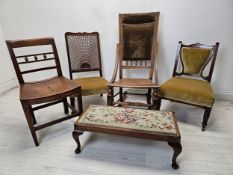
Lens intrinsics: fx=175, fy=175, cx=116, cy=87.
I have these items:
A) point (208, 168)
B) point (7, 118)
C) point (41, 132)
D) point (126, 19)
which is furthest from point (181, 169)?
point (7, 118)

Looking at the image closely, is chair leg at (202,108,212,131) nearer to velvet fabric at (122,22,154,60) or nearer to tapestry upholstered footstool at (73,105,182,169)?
tapestry upholstered footstool at (73,105,182,169)

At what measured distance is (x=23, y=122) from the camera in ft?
6.77

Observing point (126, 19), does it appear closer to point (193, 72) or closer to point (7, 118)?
point (193, 72)

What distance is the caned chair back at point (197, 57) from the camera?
2.00m

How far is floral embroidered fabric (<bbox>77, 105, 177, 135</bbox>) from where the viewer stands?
1361 mm

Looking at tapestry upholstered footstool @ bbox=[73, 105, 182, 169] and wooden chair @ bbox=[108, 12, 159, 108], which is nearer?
tapestry upholstered footstool @ bbox=[73, 105, 182, 169]

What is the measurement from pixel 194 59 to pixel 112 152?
140 cm

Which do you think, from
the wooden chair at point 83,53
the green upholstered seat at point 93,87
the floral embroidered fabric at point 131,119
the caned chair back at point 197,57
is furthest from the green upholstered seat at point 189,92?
the wooden chair at point 83,53

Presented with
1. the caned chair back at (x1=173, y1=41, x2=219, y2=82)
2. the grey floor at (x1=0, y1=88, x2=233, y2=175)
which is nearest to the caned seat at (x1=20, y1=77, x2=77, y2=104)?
the grey floor at (x1=0, y1=88, x2=233, y2=175)

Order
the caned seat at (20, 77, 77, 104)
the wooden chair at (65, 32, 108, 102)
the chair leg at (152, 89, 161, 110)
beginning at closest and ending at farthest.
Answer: the caned seat at (20, 77, 77, 104) → the chair leg at (152, 89, 161, 110) → the wooden chair at (65, 32, 108, 102)

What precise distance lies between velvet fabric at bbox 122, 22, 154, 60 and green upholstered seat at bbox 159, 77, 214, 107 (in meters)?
0.52

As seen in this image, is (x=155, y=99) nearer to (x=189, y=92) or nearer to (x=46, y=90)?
(x=189, y=92)

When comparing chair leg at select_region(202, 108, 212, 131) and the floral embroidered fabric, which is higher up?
the floral embroidered fabric

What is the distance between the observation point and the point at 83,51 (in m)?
2.27
